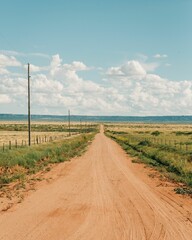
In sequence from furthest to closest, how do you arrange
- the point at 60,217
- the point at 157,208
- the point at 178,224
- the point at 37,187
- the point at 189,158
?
1. the point at 189,158
2. the point at 37,187
3. the point at 157,208
4. the point at 60,217
5. the point at 178,224

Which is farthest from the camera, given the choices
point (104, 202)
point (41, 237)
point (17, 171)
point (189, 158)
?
point (189, 158)

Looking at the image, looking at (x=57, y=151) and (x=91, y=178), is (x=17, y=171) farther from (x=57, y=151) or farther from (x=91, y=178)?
(x=57, y=151)

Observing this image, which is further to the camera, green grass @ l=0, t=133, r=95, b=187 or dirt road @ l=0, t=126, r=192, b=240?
green grass @ l=0, t=133, r=95, b=187

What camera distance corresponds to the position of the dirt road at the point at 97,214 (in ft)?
34.7

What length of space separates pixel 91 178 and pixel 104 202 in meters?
6.76

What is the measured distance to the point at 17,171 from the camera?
78.9 feet

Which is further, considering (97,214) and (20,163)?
(20,163)

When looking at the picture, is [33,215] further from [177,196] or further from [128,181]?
[128,181]

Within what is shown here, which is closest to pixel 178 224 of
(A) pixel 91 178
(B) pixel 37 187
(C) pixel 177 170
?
(B) pixel 37 187

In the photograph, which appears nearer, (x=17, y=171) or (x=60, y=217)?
(x=60, y=217)

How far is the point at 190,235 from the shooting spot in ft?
34.3

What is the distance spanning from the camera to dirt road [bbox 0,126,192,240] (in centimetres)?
1058

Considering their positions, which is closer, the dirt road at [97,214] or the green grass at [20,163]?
the dirt road at [97,214]

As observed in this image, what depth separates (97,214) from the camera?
12859 millimetres
